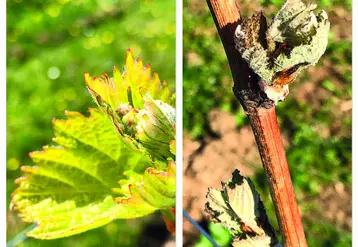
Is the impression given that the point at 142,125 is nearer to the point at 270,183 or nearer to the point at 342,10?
the point at 270,183

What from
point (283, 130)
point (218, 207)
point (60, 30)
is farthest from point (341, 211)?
point (60, 30)

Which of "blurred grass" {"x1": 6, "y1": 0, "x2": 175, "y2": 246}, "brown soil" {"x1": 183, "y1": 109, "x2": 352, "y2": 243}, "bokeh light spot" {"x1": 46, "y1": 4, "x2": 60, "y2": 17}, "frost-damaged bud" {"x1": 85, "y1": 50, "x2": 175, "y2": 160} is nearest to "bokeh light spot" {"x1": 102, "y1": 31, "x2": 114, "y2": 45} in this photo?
"blurred grass" {"x1": 6, "y1": 0, "x2": 175, "y2": 246}

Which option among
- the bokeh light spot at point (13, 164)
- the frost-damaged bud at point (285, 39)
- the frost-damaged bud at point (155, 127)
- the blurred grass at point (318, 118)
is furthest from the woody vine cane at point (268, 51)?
the bokeh light spot at point (13, 164)

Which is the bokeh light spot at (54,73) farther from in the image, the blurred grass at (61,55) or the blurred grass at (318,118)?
the blurred grass at (318,118)

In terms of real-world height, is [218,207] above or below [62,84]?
below

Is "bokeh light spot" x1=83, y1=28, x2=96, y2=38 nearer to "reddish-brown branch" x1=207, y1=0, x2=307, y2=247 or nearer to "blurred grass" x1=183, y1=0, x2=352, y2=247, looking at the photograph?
"blurred grass" x1=183, y1=0, x2=352, y2=247

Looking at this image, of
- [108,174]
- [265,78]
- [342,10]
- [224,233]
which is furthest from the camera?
[224,233]
